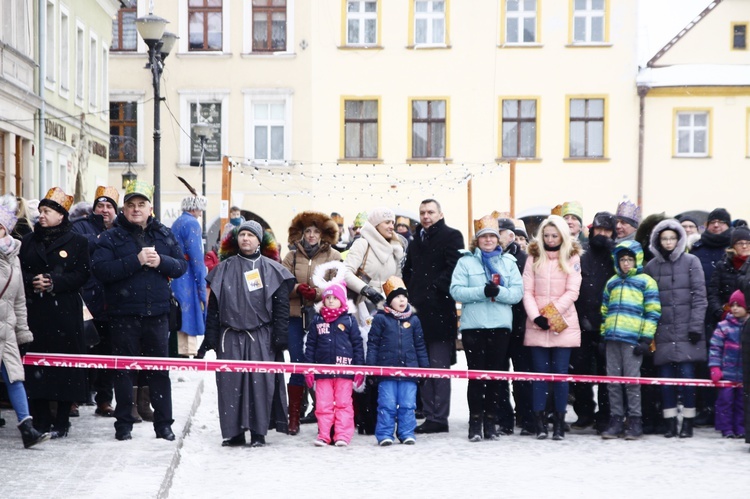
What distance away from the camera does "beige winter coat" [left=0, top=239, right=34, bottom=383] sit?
977cm

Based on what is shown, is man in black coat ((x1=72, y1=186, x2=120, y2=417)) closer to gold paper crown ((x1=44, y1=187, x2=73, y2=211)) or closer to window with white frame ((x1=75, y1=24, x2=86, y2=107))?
gold paper crown ((x1=44, y1=187, x2=73, y2=211))

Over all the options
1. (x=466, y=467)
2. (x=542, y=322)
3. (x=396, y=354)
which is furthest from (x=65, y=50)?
(x=466, y=467)

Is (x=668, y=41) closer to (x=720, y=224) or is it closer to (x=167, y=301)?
(x=720, y=224)

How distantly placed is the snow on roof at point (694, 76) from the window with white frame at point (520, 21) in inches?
134

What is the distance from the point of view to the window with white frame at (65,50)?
28422 mm

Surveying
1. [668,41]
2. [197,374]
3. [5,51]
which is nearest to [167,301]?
[197,374]

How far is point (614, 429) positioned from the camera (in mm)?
11586

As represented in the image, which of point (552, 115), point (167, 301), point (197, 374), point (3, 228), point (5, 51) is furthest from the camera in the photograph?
point (552, 115)

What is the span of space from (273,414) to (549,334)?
2.44m

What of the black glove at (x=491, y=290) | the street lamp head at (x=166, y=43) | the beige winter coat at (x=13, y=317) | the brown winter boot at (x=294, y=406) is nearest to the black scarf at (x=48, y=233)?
the beige winter coat at (x=13, y=317)

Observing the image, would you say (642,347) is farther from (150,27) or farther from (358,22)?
(358,22)

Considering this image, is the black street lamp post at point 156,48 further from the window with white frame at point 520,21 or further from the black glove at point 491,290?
the window with white frame at point 520,21

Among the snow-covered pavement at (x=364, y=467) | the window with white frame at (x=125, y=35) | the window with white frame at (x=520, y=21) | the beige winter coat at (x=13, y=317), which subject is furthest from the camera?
the window with white frame at (x=125, y=35)

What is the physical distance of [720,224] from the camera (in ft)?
41.2
